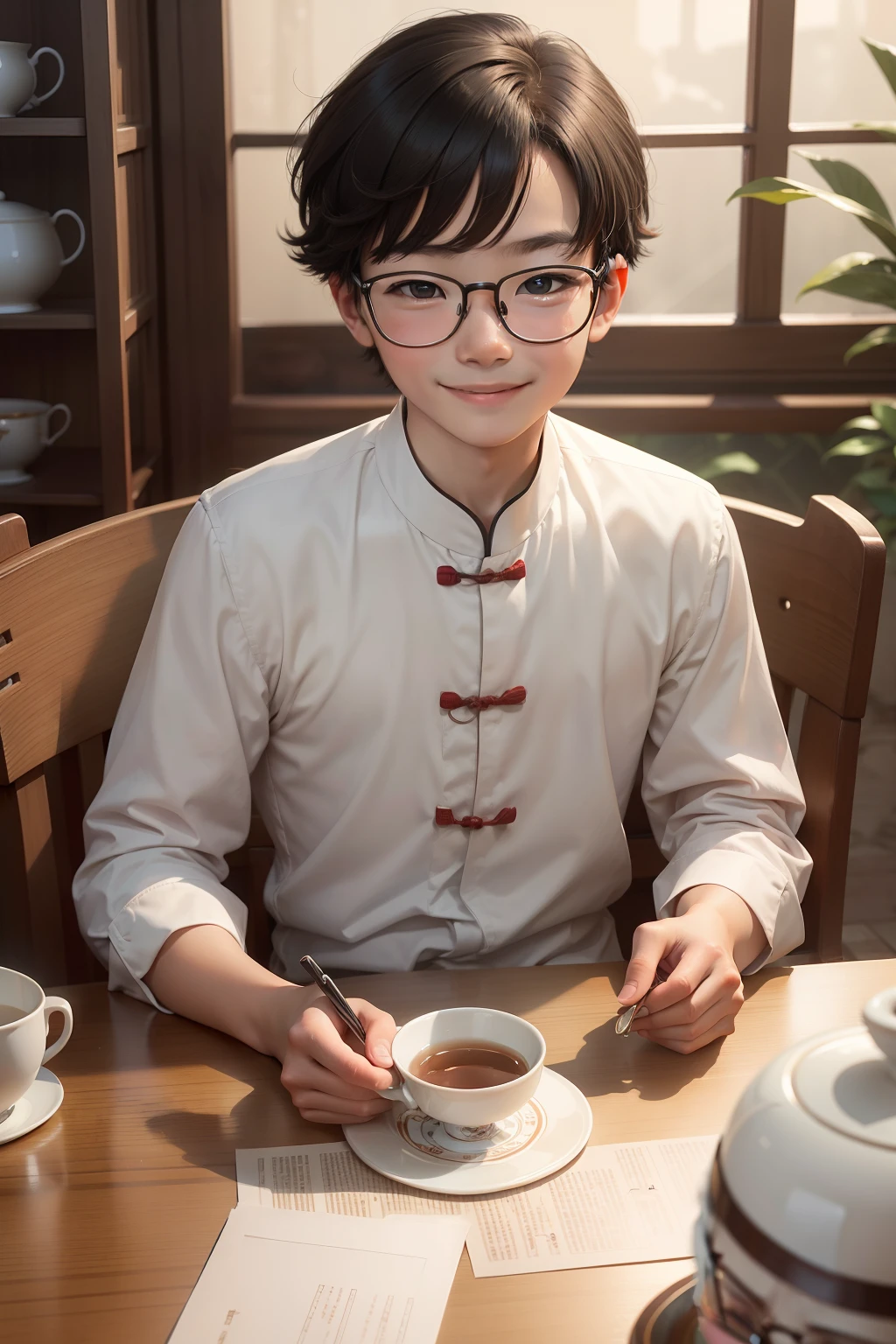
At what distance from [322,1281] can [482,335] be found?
74 cm

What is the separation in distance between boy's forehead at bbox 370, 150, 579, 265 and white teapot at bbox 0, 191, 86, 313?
117 centimetres

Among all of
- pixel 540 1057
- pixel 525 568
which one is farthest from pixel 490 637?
pixel 540 1057

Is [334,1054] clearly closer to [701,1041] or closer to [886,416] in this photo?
[701,1041]

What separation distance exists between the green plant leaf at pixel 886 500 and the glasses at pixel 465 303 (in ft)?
4.41

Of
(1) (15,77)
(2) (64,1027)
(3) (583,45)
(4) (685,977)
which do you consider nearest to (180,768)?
(2) (64,1027)

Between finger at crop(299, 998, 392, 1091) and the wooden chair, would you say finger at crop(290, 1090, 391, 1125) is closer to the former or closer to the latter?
finger at crop(299, 998, 392, 1091)

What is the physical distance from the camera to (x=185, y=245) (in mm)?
2299

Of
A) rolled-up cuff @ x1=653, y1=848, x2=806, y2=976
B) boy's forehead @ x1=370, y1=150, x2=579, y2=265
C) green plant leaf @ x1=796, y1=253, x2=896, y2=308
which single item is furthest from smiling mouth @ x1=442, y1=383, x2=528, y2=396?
green plant leaf @ x1=796, y1=253, x2=896, y2=308

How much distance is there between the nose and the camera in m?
1.12

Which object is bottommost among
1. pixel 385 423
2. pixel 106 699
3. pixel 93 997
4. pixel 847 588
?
pixel 93 997

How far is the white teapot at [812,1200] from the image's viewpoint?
50cm

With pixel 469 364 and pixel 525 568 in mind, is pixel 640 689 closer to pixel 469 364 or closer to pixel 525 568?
pixel 525 568

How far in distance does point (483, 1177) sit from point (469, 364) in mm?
663

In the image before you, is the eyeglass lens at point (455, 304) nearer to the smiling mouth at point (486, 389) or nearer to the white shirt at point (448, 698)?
the smiling mouth at point (486, 389)
